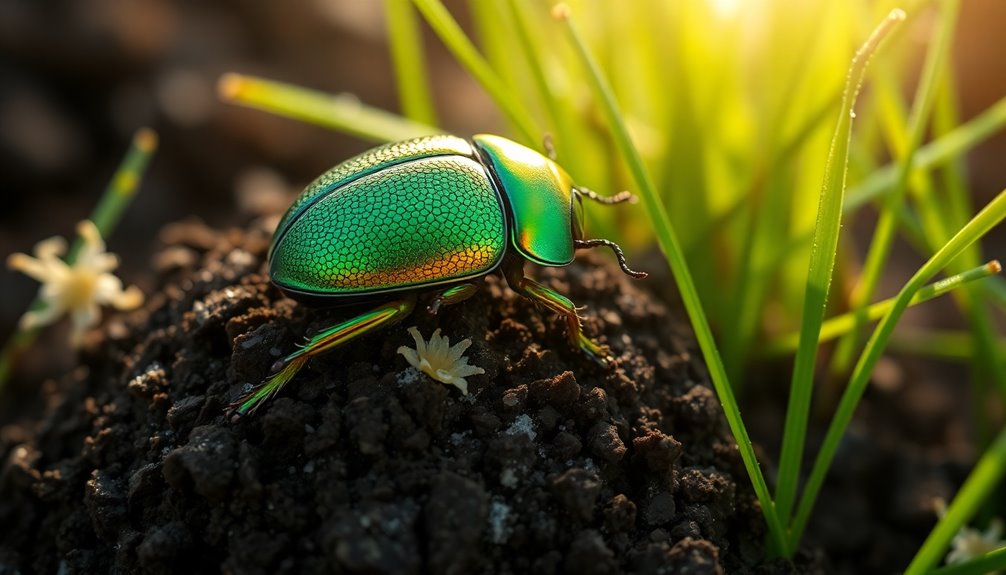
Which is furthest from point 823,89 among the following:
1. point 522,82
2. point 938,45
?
point 522,82

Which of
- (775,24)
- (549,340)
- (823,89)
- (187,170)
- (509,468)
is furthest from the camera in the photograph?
(187,170)

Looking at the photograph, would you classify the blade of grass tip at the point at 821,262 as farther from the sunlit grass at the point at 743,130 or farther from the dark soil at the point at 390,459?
the sunlit grass at the point at 743,130

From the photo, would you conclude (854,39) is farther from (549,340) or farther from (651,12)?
(549,340)

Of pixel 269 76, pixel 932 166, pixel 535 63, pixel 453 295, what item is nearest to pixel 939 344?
pixel 932 166

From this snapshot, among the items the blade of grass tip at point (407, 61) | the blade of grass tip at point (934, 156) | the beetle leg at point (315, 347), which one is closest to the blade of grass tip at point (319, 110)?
the blade of grass tip at point (407, 61)

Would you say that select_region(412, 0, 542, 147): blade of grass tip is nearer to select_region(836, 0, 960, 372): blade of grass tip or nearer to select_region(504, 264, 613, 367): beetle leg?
select_region(504, 264, 613, 367): beetle leg

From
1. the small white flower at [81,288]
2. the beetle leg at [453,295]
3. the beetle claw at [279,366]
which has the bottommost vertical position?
the small white flower at [81,288]

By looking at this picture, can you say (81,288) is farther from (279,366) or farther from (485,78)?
(485,78)
